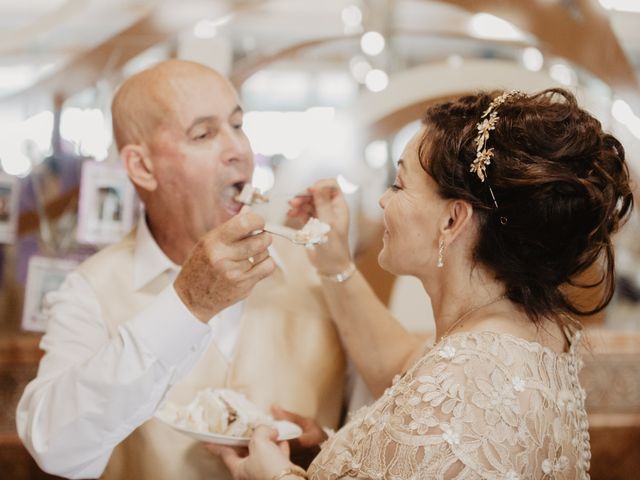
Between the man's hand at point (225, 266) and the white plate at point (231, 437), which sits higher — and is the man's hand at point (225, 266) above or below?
above

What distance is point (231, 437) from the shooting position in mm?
1773

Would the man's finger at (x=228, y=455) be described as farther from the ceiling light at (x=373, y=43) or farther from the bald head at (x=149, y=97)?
the ceiling light at (x=373, y=43)

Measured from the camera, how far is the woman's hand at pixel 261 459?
169 centimetres

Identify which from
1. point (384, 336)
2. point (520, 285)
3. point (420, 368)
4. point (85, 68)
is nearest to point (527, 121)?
point (520, 285)

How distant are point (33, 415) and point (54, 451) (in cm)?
11

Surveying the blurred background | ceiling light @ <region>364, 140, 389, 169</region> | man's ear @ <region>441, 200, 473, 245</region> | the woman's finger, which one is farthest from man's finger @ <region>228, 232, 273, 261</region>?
ceiling light @ <region>364, 140, 389, 169</region>

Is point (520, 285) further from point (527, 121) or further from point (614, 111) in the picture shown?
point (614, 111)

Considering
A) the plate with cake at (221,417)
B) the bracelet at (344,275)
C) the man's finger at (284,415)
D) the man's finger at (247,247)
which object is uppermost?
the man's finger at (247,247)

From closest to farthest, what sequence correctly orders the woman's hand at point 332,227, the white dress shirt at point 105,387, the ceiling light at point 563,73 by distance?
→ the white dress shirt at point 105,387 → the woman's hand at point 332,227 → the ceiling light at point 563,73

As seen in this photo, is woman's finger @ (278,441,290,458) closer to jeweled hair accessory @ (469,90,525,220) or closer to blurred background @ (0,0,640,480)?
jeweled hair accessory @ (469,90,525,220)

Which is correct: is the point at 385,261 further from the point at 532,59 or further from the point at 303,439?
the point at 532,59

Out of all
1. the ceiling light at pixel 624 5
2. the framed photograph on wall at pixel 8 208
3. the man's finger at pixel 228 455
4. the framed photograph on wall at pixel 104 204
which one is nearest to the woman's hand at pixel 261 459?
the man's finger at pixel 228 455

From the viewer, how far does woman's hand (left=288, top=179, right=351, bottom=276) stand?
2.11 metres

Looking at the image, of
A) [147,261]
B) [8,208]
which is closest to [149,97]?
[147,261]
